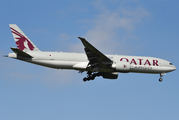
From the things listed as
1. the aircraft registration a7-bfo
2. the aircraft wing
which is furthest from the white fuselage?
the aircraft wing

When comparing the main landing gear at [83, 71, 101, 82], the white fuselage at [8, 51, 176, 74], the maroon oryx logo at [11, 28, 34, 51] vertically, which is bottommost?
the main landing gear at [83, 71, 101, 82]

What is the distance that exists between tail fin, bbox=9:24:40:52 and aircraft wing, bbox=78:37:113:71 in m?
7.28

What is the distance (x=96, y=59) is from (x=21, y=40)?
32.2 ft

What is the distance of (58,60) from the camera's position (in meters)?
30.5

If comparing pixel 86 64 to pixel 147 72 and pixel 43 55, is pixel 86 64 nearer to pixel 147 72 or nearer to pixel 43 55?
pixel 43 55

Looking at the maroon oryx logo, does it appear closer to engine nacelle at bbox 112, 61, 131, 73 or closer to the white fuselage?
the white fuselage

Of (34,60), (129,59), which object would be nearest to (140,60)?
(129,59)

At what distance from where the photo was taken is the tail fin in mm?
32031

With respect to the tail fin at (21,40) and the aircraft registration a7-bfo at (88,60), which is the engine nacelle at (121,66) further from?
the tail fin at (21,40)

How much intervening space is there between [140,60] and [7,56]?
1586cm

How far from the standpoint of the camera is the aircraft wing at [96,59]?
28.0 m

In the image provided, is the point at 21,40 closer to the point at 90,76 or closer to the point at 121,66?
the point at 90,76

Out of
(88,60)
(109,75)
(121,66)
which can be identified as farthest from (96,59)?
(109,75)

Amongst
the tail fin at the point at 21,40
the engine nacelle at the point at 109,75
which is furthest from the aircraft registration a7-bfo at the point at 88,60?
the engine nacelle at the point at 109,75
